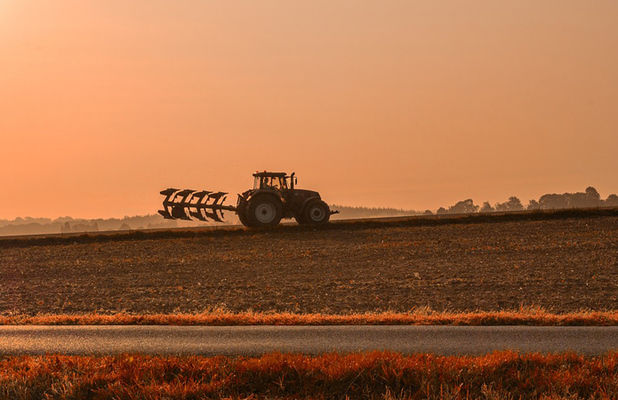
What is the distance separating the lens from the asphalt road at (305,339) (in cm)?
904

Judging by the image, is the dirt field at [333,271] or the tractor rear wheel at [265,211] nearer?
the dirt field at [333,271]

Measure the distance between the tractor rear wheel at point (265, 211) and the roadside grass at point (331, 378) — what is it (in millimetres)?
21397

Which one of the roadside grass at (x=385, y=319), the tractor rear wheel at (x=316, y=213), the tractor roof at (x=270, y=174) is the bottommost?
the roadside grass at (x=385, y=319)

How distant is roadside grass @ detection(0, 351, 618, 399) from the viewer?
694 cm

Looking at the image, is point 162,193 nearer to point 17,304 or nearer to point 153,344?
point 17,304

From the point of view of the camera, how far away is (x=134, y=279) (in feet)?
67.4

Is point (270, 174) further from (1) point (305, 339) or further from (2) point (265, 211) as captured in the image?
(1) point (305, 339)

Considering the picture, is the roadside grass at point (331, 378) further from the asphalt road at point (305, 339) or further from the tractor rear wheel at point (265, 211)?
the tractor rear wheel at point (265, 211)

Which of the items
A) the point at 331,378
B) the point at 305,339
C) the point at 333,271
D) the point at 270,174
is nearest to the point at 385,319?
the point at 305,339

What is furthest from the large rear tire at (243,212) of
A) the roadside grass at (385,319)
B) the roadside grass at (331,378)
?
the roadside grass at (331,378)

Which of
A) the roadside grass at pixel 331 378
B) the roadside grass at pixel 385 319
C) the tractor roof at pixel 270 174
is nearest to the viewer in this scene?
the roadside grass at pixel 331 378

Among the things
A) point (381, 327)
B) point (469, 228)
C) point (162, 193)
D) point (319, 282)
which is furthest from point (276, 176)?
point (381, 327)

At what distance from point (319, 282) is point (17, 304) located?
842cm

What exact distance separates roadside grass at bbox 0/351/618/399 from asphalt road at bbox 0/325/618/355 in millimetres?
1051
